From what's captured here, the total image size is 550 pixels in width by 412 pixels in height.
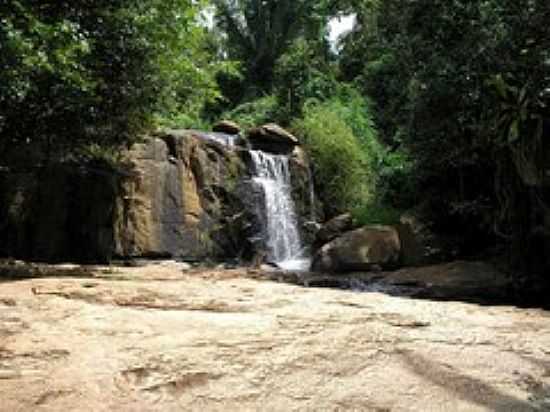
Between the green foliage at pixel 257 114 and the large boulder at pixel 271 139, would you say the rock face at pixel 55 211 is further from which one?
the green foliage at pixel 257 114

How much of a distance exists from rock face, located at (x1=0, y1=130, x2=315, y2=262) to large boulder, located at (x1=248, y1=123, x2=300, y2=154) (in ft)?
9.90

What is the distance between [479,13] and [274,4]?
71.2ft

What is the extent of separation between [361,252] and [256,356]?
10.4 m

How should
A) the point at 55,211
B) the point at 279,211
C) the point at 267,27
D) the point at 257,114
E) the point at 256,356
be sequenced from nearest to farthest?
1. the point at 256,356
2. the point at 55,211
3. the point at 279,211
4. the point at 257,114
5. the point at 267,27

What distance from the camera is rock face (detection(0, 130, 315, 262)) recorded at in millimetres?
14336

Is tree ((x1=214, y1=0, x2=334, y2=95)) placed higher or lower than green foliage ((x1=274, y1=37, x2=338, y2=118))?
higher

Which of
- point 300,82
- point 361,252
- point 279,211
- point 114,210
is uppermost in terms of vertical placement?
point 300,82

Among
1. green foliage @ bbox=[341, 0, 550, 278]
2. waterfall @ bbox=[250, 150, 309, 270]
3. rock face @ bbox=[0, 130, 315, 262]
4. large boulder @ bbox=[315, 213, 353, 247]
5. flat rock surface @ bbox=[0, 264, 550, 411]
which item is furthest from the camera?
waterfall @ bbox=[250, 150, 309, 270]

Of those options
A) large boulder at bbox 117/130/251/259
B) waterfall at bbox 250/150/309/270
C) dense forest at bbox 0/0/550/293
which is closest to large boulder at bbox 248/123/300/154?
waterfall at bbox 250/150/309/270

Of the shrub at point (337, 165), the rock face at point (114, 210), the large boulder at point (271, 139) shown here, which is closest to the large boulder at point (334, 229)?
the rock face at point (114, 210)

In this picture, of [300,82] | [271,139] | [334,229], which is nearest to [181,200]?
[334,229]

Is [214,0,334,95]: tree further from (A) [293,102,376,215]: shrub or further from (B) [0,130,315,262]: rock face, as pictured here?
(B) [0,130,315,262]: rock face

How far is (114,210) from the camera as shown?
47.1 feet

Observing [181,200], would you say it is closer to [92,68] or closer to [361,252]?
[361,252]
